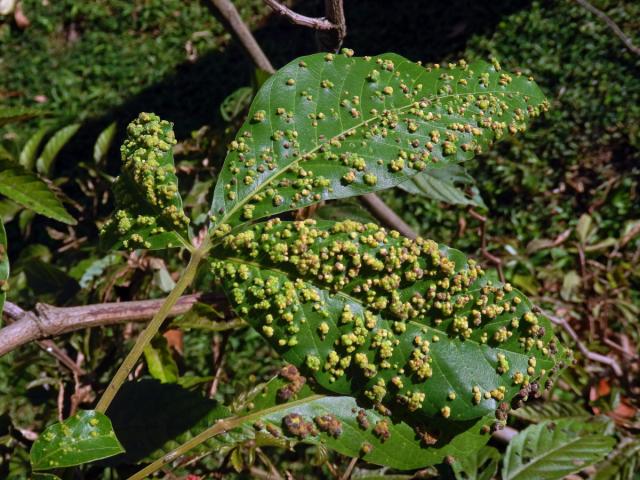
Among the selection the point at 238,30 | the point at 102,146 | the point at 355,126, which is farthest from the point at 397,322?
the point at 102,146

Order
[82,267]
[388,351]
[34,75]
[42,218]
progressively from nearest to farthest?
1. [388,351]
2. [82,267]
3. [42,218]
4. [34,75]

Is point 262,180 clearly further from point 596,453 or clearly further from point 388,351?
point 596,453

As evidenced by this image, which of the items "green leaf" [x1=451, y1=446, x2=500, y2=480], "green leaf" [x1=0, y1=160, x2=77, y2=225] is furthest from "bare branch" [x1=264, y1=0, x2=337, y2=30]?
"green leaf" [x1=451, y1=446, x2=500, y2=480]

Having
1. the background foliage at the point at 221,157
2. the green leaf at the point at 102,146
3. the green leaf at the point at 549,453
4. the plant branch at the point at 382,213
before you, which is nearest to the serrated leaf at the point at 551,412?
the background foliage at the point at 221,157

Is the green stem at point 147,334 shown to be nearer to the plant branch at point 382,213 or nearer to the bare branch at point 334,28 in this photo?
the bare branch at point 334,28

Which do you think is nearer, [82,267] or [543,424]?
[543,424]

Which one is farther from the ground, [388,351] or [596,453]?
[388,351]

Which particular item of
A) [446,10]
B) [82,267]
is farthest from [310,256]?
[446,10]

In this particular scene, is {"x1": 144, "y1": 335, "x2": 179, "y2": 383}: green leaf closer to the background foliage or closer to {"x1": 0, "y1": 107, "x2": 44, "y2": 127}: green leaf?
the background foliage
